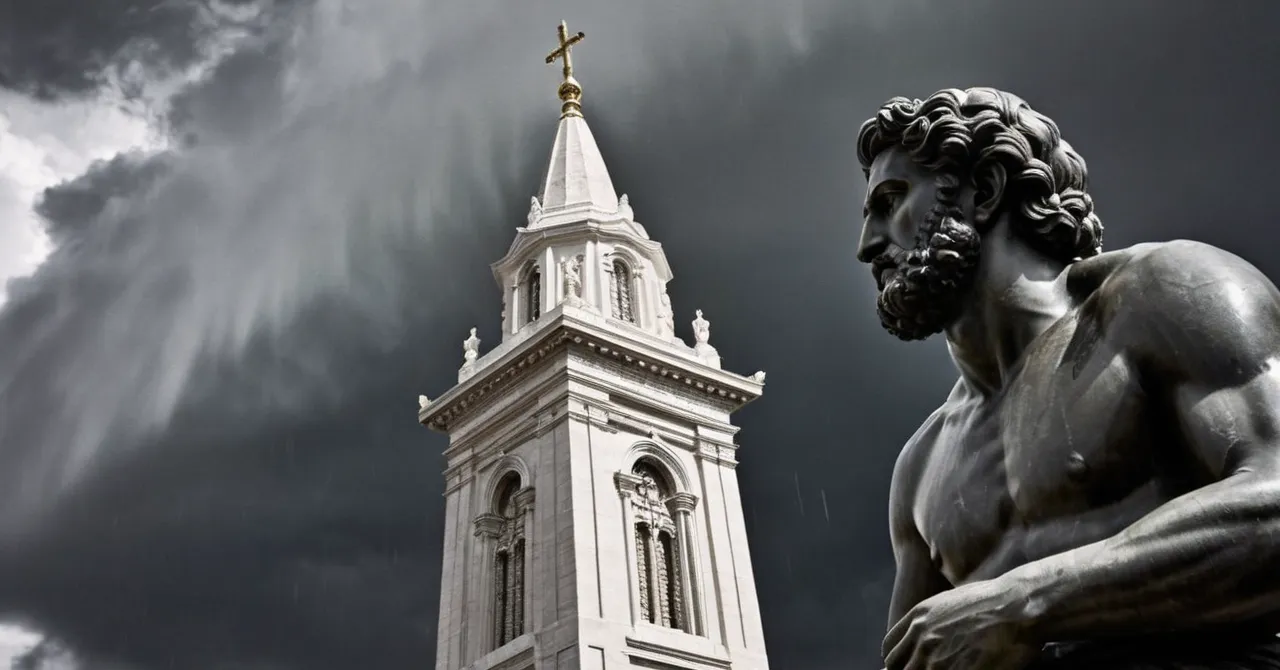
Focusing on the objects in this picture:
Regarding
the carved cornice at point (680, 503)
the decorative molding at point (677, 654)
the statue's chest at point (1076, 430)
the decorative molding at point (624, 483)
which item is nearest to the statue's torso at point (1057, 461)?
the statue's chest at point (1076, 430)

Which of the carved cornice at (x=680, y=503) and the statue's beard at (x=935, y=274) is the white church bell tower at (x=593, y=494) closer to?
the carved cornice at (x=680, y=503)

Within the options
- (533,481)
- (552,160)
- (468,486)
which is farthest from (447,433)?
(552,160)

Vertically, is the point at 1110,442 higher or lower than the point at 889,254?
lower

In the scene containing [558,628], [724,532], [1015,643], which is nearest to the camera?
[1015,643]

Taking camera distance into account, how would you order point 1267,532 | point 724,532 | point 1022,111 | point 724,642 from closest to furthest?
1. point 1267,532
2. point 1022,111
3. point 724,642
4. point 724,532

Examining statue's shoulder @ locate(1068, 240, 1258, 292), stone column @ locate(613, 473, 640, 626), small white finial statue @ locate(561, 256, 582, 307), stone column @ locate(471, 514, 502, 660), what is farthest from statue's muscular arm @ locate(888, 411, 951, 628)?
small white finial statue @ locate(561, 256, 582, 307)

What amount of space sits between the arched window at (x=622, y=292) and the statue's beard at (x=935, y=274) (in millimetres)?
28329

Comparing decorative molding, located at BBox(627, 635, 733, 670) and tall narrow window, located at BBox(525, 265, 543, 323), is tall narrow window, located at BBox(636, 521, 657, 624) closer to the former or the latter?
decorative molding, located at BBox(627, 635, 733, 670)

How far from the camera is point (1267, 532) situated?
1656mm

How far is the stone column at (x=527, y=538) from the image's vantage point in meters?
25.2

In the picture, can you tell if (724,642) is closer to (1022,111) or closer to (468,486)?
(468,486)

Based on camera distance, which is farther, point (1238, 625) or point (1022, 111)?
point (1022, 111)

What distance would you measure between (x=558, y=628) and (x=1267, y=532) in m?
23.0

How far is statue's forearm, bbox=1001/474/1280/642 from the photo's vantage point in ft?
5.47
